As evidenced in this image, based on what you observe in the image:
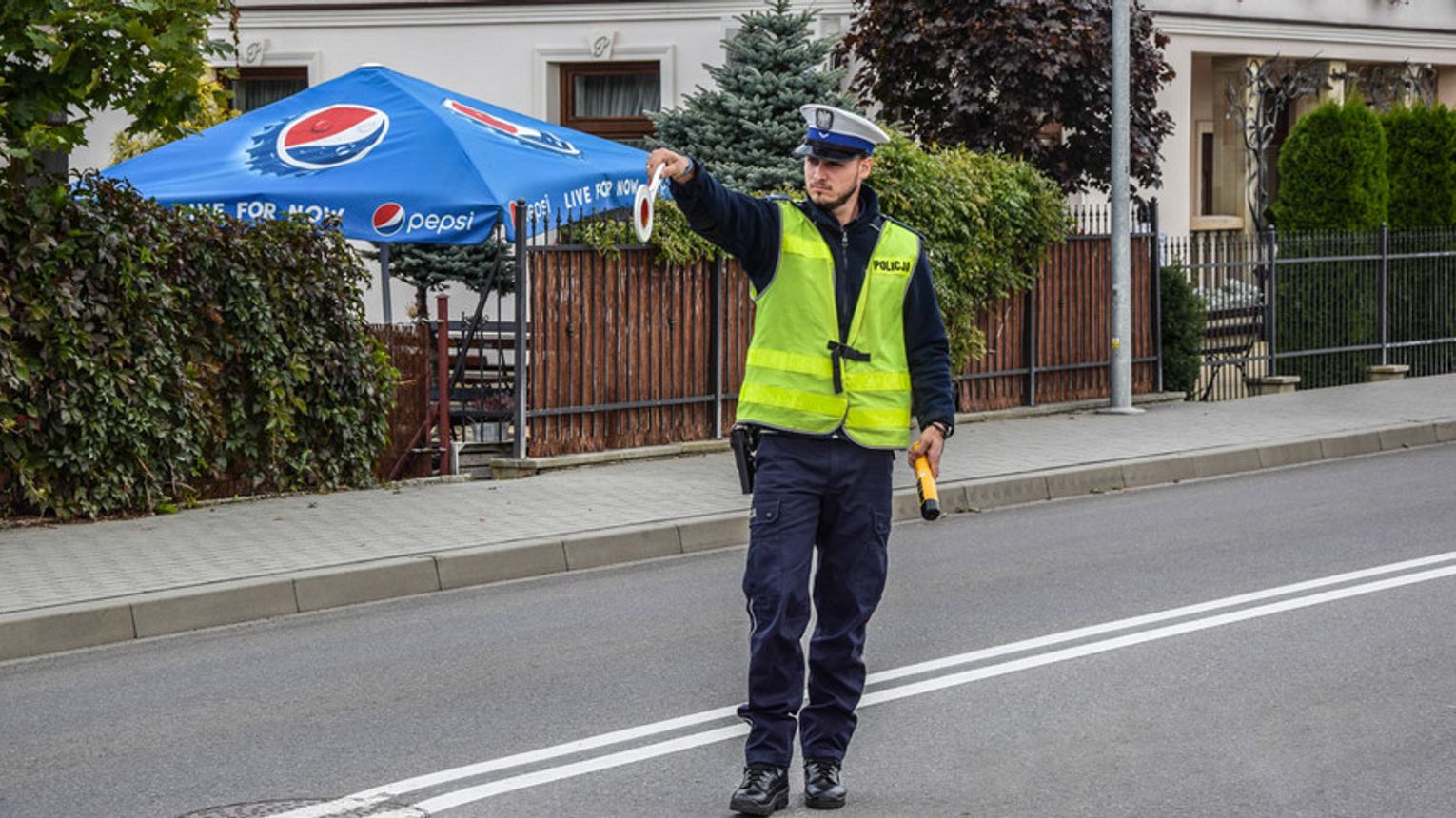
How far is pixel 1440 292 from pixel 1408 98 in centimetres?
797

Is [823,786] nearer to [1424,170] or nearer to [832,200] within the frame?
[832,200]

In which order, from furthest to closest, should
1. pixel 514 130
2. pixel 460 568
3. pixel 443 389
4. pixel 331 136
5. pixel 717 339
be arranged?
pixel 514 130 → pixel 717 339 → pixel 331 136 → pixel 443 389 → pixel 460 568

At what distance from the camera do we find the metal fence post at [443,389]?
1364 cm

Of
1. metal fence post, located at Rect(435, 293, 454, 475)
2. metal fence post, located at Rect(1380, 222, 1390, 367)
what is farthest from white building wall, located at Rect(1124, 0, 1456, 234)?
metal fence post, located at Rect(435, 293, 454, 475)

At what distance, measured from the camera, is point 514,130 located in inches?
599

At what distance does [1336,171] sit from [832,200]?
1734 cm

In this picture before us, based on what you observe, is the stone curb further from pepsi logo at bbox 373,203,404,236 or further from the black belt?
the black belt

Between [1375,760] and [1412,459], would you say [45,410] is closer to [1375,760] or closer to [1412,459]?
[1375,760]

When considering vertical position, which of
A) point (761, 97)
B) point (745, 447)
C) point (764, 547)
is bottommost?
point (764, 547)

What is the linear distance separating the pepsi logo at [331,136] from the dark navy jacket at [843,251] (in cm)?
902

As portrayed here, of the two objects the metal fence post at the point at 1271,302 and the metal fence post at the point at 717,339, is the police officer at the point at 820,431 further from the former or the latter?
the metal fence post at the point at 1271,302

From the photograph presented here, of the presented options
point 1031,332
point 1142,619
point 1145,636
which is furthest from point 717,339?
point 1145,636

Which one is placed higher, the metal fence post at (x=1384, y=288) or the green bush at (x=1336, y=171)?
the green bush at (x=1336, y=171)

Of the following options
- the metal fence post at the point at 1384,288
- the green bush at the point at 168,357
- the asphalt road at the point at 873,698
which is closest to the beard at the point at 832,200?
the asphalt road at the point at 873,698
